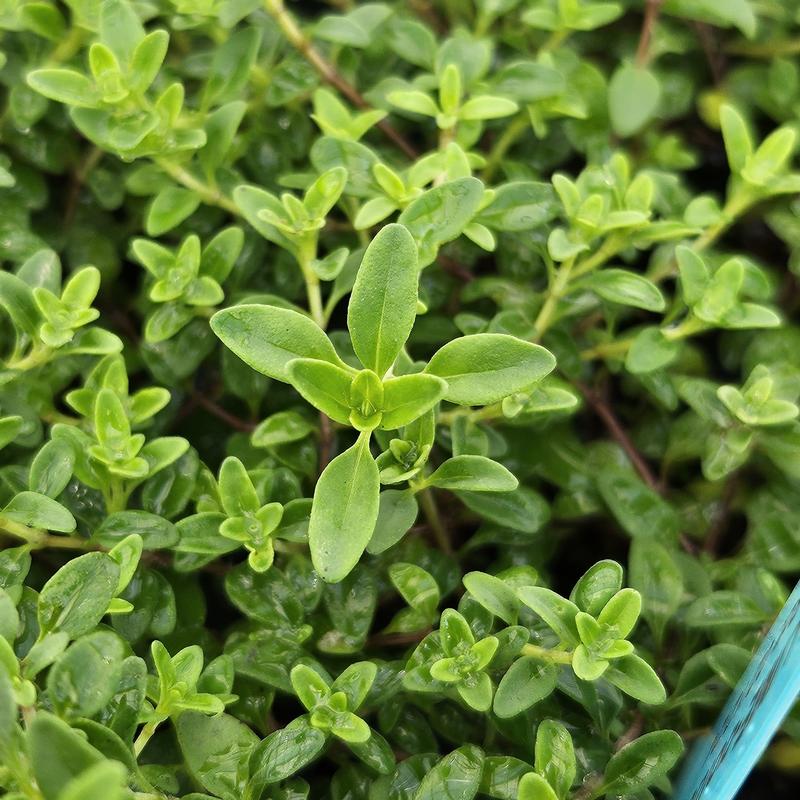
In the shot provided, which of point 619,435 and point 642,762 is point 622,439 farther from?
point 642,762

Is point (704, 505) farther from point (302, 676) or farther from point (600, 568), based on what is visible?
point (302, 676)

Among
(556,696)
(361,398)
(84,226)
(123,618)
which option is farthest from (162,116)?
(556,696)

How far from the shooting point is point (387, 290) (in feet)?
3.65

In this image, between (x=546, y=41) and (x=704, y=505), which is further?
(x=546, y=41)

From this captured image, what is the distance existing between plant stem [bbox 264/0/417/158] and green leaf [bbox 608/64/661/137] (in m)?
0.36

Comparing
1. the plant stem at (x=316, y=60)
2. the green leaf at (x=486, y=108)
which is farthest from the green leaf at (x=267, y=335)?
the plant stem at (x=316, y=60)

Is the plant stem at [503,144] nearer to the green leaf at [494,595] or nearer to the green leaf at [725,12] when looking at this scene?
the green leaf at [725,12]

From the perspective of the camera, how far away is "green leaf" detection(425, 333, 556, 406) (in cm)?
111

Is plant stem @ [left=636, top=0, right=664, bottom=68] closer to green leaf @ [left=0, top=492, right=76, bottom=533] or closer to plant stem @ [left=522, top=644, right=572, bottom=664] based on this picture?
plant stem @ [left=522, top=644, right=572, bottom=664]

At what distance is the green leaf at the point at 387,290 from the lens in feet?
3.62

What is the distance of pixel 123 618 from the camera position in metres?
1.23

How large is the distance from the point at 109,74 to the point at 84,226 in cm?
39

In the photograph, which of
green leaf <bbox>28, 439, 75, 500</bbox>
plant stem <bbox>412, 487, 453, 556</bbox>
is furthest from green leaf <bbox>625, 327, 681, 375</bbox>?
green leaf <bbox>28, 439, 75, 500</bbox>

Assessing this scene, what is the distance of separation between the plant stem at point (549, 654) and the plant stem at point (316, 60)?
0.91 meters
